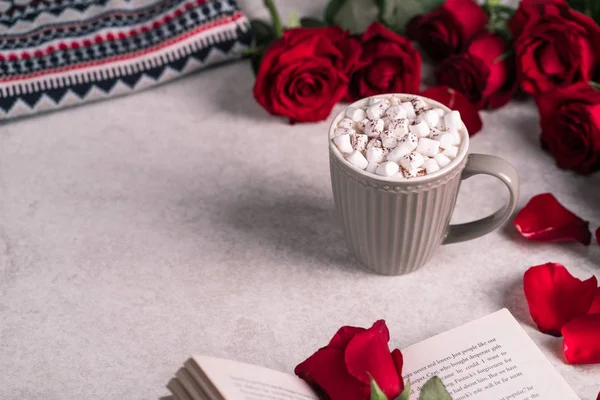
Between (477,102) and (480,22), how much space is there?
0.12 meters

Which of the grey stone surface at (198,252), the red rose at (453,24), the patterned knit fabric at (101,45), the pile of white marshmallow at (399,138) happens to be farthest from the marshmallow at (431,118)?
the patterned knit fabric at (101,45)

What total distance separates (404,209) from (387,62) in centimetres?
30

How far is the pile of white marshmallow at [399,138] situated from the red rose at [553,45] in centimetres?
26

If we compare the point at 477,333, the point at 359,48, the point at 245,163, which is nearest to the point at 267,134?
the point at 245,163

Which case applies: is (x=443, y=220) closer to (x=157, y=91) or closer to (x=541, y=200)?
(x=541, y=200)

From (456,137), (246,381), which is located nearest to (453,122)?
(456,137)

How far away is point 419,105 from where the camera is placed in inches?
27.0

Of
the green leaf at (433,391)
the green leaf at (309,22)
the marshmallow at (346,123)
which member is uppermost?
the marshmallow at (346,123)

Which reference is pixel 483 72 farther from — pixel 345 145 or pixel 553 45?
pixel 345 145

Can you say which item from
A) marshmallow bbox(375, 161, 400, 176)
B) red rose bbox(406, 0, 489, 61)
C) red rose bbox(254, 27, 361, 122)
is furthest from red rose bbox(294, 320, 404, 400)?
red rose bbox(406, 0, 489, 61)

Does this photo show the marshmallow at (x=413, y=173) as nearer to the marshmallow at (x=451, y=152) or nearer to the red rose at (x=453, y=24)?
the marshmallow at (x=451, y=152)

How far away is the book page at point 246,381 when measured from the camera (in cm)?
53

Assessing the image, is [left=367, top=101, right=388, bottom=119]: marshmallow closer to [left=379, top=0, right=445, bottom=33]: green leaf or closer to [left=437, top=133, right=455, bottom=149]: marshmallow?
[left=437, top=133, right=455, bottom=149]: marshmallow

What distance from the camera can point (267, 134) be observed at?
2.99 ft
